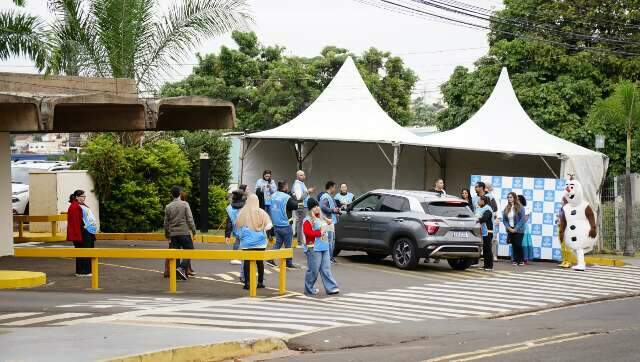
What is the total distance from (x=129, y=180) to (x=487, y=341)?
19.9 metres

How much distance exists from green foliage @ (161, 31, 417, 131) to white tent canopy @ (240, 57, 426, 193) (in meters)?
23.8

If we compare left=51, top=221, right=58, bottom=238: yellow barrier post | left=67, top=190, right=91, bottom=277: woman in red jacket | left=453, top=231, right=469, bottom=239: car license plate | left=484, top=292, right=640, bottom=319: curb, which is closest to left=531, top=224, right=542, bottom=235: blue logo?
left=453, top=231, right=469, bottom=239: car license plate

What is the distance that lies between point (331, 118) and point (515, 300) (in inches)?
582

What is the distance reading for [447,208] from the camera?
23.0 meters

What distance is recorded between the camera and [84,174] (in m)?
30.4

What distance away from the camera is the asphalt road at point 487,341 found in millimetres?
11594

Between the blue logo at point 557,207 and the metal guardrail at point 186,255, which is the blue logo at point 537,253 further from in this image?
the metal guardrail at point 186,255

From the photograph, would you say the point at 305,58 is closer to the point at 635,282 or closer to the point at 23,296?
the point at 635,282

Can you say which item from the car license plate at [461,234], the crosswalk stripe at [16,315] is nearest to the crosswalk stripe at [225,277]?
the car license plate at [461,234]

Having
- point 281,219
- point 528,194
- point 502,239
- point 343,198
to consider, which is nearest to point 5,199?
point 281,219

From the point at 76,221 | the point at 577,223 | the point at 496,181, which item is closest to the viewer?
the point at 76,221

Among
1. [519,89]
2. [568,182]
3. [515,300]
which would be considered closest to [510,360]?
[515,300]

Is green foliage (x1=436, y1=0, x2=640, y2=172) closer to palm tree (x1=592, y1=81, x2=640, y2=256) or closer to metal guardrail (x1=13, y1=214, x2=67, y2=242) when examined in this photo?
palm tree (x1=592, y1=81, x2=640, y2=256)

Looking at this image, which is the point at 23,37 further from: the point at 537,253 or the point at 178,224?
the point at 537,253
